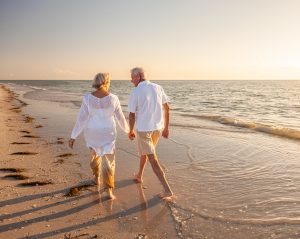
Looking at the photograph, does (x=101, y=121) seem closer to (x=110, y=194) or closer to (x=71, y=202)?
(x=110, y=194)

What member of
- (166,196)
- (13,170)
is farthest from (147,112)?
(13,170)

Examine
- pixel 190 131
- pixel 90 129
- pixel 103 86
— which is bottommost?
pixel 190 131

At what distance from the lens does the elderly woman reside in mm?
4891

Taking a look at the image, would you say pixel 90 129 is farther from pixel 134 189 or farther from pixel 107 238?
pixel 107 238

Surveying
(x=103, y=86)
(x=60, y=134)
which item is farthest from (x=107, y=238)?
(x=60, y=134)

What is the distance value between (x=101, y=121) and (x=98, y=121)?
0.05 metres

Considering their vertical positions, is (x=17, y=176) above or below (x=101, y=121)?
below

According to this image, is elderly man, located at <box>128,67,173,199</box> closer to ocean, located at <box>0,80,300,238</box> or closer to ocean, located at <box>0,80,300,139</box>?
ocean, located at <box>0,80,300,238</box>

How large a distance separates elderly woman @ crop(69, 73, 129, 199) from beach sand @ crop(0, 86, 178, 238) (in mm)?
513

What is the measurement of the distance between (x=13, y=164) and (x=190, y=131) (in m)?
6.90

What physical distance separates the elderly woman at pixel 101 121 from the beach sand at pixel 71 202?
51cm

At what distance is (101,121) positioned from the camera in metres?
4.96

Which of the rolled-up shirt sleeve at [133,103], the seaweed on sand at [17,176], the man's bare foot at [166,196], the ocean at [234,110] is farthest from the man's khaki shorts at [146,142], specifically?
the ocean at [234,110]

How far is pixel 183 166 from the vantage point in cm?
700
